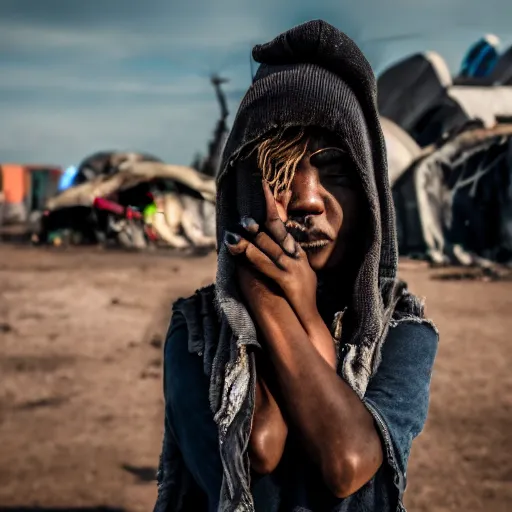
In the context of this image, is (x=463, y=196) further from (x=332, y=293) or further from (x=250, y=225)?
(x=250, y=225)

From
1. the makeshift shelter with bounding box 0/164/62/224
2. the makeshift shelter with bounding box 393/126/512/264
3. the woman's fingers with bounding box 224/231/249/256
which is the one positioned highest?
the woman's fingers with bounding box 224/231/249/256

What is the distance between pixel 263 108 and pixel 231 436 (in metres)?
0.57

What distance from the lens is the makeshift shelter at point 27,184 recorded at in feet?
77.0

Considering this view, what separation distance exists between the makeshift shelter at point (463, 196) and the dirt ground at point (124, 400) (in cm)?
251

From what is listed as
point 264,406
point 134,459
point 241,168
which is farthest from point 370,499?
point 134,459

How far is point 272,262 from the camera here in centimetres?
126

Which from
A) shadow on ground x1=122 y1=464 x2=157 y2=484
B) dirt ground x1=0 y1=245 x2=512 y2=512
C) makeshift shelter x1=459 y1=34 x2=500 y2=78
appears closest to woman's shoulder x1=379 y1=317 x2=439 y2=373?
dirt ground x1=0 y1=245 x2=512 y2=512

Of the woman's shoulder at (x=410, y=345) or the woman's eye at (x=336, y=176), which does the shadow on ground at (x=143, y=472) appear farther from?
the woman's eye at (x=336, y=176)

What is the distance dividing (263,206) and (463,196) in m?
10.8

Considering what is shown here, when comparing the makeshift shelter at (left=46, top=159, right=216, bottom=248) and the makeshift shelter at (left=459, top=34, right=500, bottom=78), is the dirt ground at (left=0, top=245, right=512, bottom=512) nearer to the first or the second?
the makeshift shelter at (left=46, top=159, right=216, bottom=248)

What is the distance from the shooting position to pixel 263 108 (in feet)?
4.45

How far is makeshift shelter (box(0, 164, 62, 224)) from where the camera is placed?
23484mm

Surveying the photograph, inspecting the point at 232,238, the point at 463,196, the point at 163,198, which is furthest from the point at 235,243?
the point at 163,198

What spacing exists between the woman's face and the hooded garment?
0.04 m
